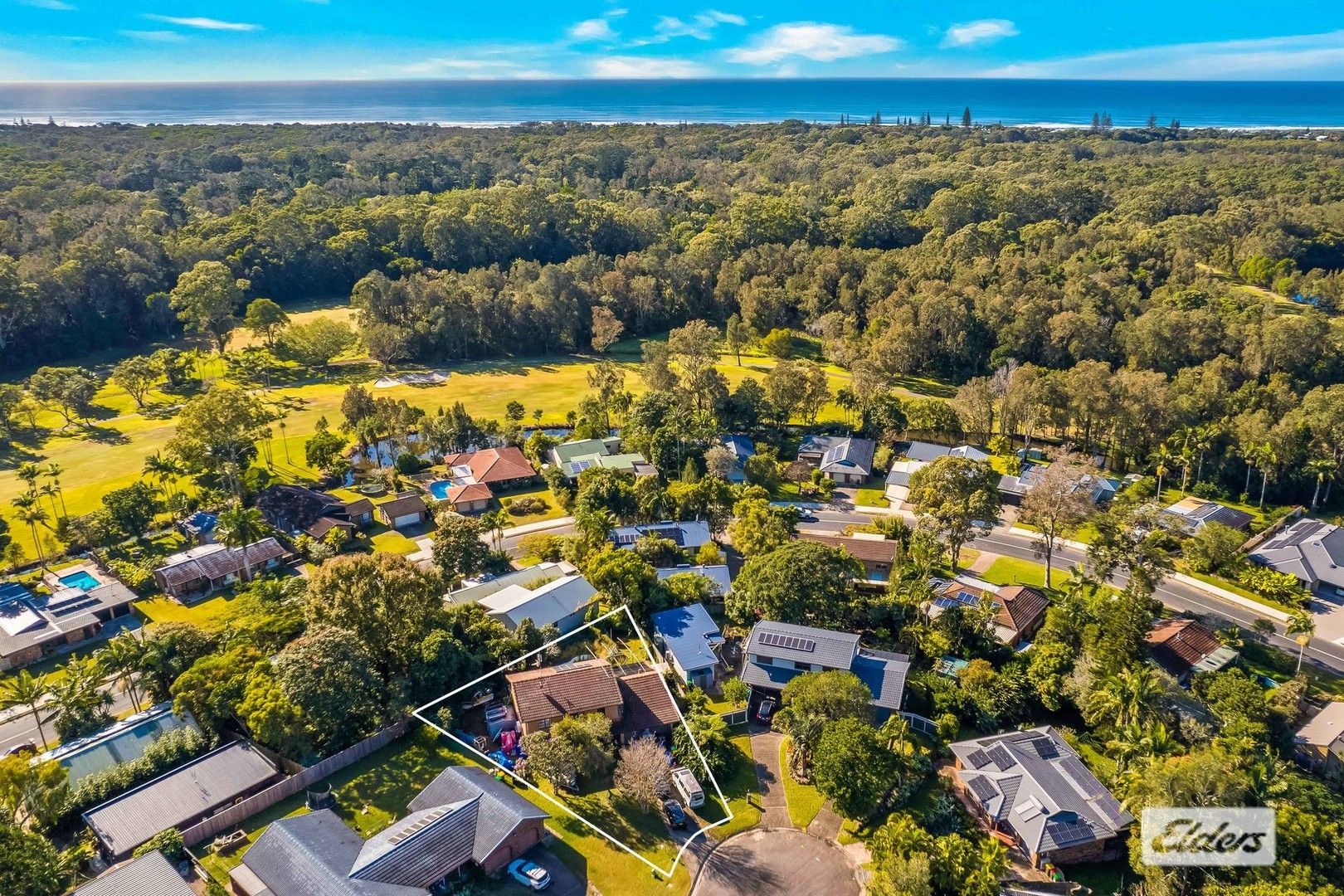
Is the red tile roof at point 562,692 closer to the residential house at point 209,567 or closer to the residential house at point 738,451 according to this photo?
the residential house at point 209,567

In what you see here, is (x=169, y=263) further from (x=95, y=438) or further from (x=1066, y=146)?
(x=1066, y=146)

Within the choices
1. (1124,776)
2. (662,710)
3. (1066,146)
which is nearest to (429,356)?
(662,710)

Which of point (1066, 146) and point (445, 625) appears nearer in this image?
point (445, 625)

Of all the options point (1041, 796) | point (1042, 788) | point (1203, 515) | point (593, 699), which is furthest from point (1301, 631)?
point (593, 699)

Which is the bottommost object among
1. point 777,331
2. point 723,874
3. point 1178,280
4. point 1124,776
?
point 723,874

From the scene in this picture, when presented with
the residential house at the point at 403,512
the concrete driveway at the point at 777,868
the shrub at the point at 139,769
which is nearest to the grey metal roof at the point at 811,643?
the concrete driveway at the point at 777,868

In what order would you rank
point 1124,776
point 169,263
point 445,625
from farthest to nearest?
point 169,263
point 445,625
point 1124,776
